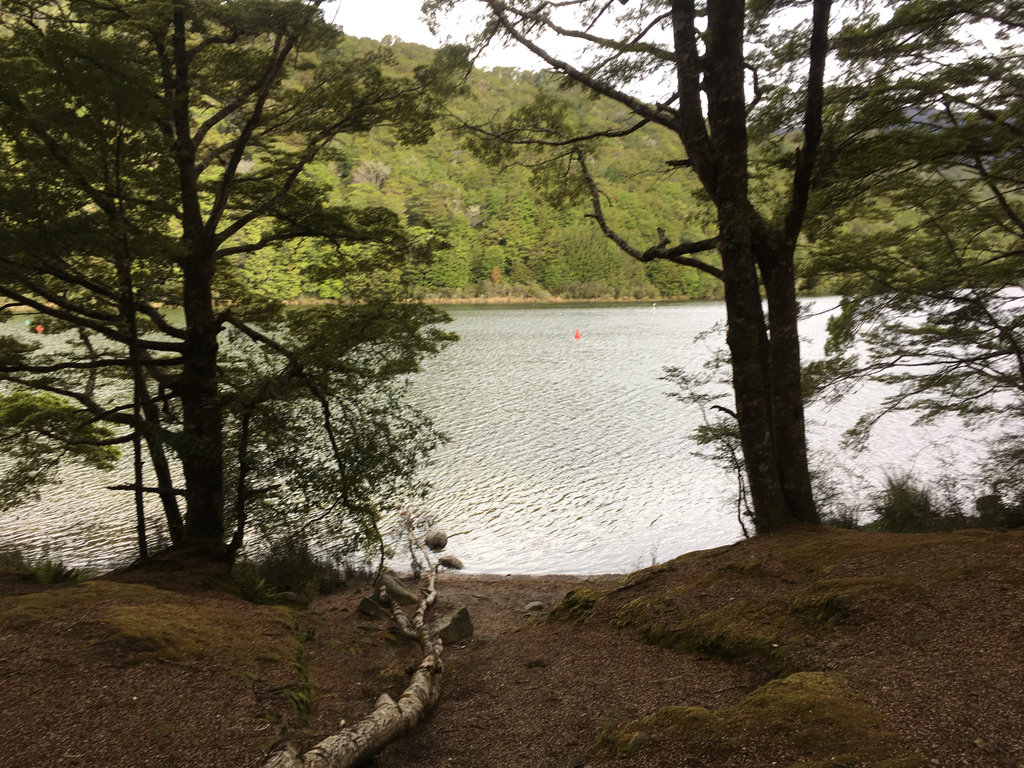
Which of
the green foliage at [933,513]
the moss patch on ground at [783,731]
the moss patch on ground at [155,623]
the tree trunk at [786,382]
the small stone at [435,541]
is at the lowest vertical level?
the small stone at [435,541]

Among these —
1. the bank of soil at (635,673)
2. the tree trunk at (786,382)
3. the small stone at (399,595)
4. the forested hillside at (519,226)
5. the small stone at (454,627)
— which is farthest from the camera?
the forested hillside at (519,226)

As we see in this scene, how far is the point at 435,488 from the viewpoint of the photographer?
15.2 m

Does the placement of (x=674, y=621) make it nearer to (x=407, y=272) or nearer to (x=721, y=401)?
(x=407, y=272)

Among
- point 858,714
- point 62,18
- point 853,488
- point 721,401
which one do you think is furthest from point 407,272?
point 721,401

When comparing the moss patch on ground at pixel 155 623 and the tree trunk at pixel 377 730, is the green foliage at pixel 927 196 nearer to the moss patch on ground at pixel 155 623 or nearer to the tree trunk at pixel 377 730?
the tree trunk at pixel 377 730

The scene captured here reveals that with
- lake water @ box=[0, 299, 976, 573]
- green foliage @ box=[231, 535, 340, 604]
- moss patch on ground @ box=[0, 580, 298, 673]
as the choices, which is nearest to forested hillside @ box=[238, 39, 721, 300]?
lake water @ box=[0, 299, 976, 573]

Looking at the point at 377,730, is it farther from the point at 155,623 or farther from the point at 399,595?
the point at 399,595

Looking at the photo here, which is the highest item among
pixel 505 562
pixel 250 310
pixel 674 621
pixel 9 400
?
pixel 250 310

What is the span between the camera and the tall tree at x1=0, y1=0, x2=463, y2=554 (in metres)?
6.17

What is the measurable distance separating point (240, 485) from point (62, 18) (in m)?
5.39

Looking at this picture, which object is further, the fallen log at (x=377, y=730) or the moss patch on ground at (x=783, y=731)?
the fallen log at (x=377, y=730)

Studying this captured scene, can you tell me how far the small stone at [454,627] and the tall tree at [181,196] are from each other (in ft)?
7.74

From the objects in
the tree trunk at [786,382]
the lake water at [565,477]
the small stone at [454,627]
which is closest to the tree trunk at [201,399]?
the small stone at [454,627]

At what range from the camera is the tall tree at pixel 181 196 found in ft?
20.2
